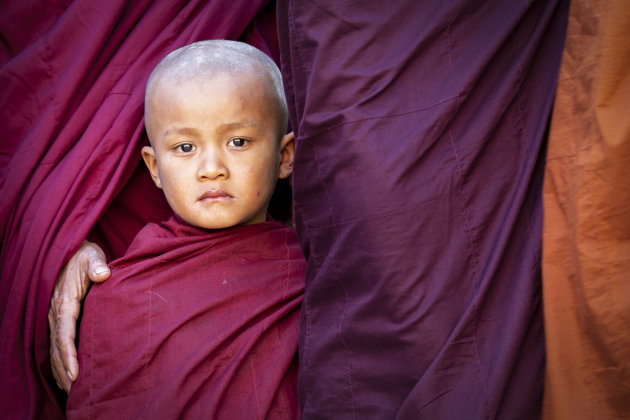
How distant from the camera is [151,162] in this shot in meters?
1.72

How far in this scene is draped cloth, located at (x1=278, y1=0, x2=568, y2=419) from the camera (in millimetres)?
1051

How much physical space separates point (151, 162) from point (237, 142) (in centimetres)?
29

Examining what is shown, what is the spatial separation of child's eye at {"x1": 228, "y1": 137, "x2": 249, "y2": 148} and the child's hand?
1.32 feet

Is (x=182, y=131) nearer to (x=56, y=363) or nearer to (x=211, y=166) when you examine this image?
(x=211, y=166)

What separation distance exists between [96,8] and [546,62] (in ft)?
3.89

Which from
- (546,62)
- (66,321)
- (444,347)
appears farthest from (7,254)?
(546,62)

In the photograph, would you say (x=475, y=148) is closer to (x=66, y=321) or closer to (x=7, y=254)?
(x=66, y=321)

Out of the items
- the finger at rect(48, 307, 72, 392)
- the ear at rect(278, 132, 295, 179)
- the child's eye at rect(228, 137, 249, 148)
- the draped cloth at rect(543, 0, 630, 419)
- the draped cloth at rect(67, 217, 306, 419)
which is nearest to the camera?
the draped cloth at rect(543, 0, 630, 419)

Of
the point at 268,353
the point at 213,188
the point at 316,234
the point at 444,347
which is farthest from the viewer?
the point at 213,188

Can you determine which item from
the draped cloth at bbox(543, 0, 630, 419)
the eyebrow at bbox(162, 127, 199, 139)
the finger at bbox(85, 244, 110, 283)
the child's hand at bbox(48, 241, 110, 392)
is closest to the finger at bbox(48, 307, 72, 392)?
the child's hand at bbox(48, 241, 110, 392)

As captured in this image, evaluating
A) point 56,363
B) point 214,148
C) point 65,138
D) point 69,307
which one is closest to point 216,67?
point 214,148

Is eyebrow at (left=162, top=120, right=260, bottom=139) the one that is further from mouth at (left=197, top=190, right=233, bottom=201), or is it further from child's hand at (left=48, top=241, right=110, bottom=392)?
child's hand at (left=48, top=241, right=110, bottom=392)

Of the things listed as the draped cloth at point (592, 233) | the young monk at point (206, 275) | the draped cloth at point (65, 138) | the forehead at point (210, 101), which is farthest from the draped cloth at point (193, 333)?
the draped cloth at point (592, 233)

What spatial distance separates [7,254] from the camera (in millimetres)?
1562
